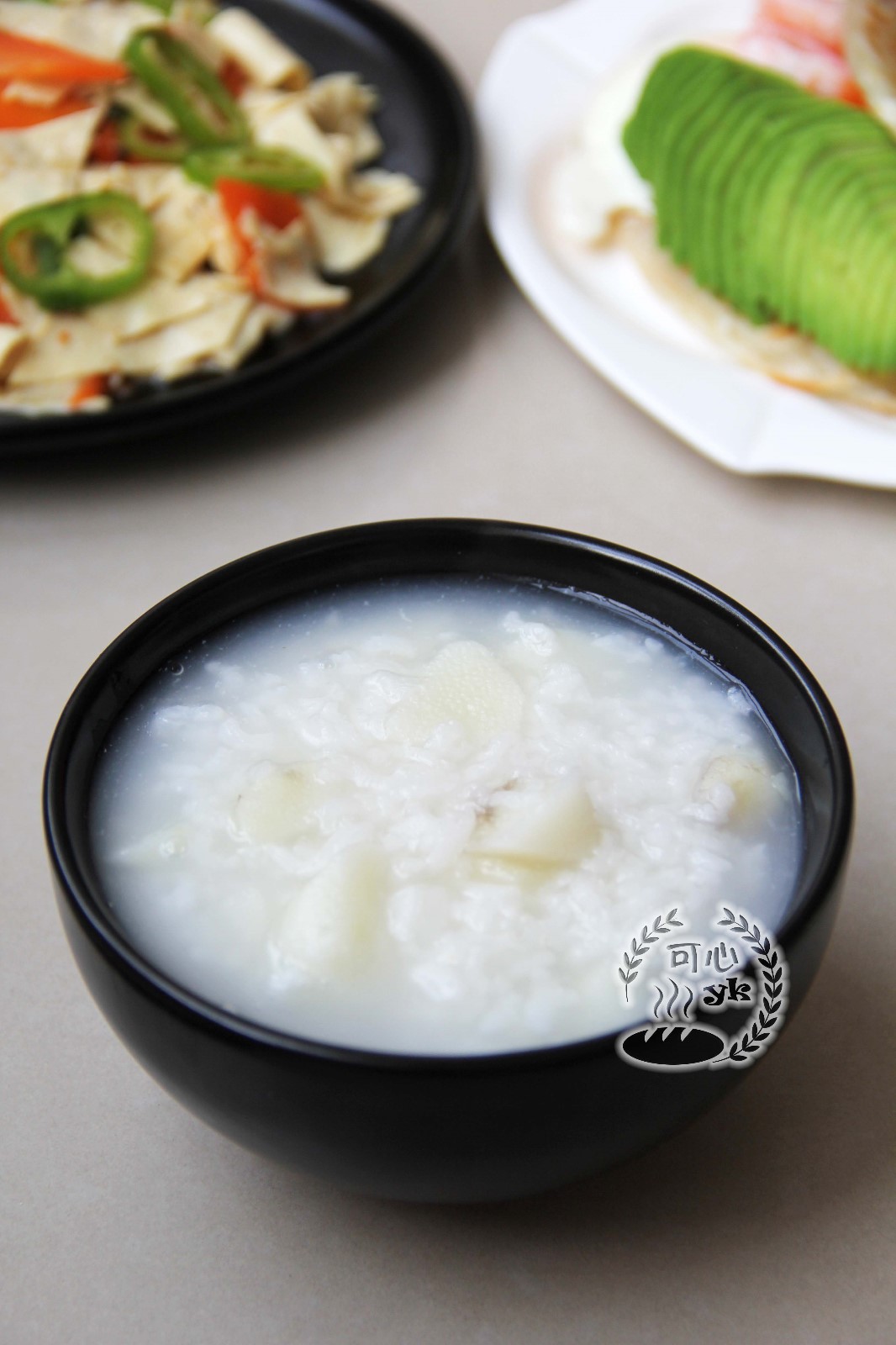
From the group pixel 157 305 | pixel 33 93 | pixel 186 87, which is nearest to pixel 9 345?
pixel 157 305

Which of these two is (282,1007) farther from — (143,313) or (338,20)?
(338,20)

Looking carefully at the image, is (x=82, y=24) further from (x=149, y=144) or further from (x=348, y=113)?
(x=348, y=113)

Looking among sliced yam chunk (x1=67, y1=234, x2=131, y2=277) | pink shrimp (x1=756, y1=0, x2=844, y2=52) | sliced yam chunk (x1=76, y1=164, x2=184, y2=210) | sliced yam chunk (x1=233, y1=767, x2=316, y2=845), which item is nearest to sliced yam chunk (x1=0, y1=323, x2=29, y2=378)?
sliced yam chunk (x1=67, y1=234, x2=131, y2=277)

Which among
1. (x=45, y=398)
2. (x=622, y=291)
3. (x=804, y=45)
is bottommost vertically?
(x=45, y=398)

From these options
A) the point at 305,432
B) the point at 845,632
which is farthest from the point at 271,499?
the point at 845,632

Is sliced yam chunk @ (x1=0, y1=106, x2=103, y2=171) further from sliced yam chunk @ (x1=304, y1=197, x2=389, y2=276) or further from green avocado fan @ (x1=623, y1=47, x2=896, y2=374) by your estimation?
green avocado fan @ (x1=623, y1=47, x2=896, y2=374)
